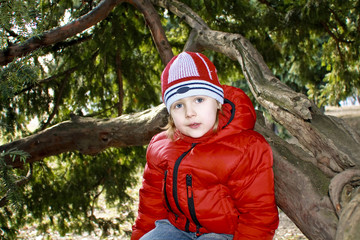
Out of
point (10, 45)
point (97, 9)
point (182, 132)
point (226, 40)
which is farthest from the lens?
point (97, 9)

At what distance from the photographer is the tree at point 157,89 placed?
5.88 feet

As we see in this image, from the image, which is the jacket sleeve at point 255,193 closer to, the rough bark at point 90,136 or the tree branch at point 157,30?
the rough bark at point 90,136

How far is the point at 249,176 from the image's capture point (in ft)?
5.97

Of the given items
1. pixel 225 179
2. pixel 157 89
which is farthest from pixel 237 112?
pixel 157 89

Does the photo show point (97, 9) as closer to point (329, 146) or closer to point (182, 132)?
point (182, 132)

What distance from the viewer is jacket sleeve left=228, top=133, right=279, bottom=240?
1.76 m

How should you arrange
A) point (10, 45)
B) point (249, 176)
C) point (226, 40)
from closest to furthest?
point (249, 176)
point (10, 45)
point (226, 40)

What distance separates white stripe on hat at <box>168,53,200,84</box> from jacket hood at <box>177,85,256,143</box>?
0.96 ft

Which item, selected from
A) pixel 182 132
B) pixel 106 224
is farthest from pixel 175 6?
pixel 106 224

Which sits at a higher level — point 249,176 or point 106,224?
point 249,176

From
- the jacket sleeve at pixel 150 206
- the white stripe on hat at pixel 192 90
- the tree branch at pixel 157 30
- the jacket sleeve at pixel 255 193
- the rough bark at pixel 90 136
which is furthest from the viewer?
the tree branch at pixel 157 30

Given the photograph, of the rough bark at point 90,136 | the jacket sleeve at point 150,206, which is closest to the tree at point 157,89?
the rough bark at point 90,136

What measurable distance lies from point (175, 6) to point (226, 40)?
1138 millimetres

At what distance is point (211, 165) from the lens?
6.23 feet
